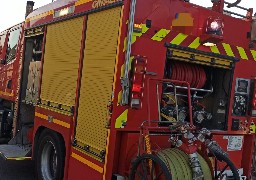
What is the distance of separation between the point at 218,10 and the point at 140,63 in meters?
1.71

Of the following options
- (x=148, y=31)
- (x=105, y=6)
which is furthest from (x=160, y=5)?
(x=105, y=6)

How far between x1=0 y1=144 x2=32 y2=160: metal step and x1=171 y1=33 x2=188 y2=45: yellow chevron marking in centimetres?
318

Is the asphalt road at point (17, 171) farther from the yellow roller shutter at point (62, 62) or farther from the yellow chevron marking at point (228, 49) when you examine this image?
the yellow chevron marking at point (228, 49)

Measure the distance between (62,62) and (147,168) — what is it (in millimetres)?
2293

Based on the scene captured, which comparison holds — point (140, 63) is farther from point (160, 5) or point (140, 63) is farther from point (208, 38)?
point (208, 38)

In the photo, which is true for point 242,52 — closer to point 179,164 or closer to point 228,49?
point 228,49

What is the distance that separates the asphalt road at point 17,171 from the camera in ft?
20.4

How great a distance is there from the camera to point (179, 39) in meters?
4.40

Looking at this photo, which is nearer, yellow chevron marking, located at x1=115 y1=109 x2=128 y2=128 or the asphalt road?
yellow chevron marking, located at x1=115 y1=109 x2=128 y2=128

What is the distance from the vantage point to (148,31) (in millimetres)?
4086

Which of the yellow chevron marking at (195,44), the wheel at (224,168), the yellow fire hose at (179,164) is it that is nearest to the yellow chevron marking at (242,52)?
the yellow chevron marking at (195,44)

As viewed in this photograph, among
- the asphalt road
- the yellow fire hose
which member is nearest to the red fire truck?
the yellow fire hose

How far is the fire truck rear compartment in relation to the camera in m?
4.51

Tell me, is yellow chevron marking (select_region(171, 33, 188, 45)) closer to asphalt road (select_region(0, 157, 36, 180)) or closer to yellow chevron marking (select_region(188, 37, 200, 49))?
yellow chevron marking (select_region(188, 37, 200, 49))
